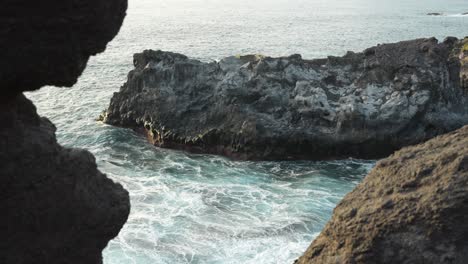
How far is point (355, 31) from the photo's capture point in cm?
9669

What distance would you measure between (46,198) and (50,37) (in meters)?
2.84

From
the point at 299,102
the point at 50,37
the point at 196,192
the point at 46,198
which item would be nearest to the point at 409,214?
the point at 46,198

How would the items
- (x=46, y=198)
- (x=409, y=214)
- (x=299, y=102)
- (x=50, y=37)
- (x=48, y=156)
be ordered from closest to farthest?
(x=50, y=37), (x=46, y=198), (x=48, y=156), (x=409, y=214), (x=299, y=102)

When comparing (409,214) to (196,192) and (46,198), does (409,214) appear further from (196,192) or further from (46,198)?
(196,192)

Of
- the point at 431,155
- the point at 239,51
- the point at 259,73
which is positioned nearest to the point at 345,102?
the point at 259,73

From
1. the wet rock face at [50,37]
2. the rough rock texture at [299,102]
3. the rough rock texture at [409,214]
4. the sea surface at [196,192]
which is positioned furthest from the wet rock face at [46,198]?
the rough rock texture at [299,102]

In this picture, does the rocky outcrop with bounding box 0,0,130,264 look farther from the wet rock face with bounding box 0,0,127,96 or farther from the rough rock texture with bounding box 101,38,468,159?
the rough rock texture with bounding box 101,38,468,159

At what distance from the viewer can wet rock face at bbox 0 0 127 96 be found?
7719 millimetres

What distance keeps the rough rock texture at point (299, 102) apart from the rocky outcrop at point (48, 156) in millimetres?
21581

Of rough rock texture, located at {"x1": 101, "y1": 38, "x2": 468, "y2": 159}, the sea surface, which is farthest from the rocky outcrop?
rough rock texture, located at {"x1": 101, "y1": 38, "x2": 468, "y2": 159}

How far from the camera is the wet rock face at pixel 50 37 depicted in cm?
772

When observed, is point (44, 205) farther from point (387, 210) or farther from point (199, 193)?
point (199, 193)

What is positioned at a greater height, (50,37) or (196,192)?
(50,37)

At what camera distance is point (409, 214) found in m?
10.6
